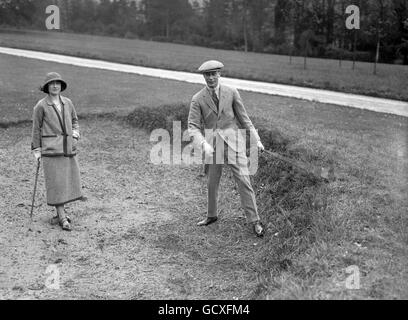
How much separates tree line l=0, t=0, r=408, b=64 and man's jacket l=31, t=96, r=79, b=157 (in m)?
18.0

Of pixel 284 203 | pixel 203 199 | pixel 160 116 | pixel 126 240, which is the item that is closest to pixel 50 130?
pixel 126 240

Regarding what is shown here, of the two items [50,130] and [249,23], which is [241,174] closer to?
Result: [50,130]

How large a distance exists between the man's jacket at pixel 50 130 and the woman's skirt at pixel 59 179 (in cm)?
10

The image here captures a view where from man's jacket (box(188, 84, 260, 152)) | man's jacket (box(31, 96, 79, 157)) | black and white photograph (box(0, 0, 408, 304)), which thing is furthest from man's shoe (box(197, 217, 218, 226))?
man's jacket (box(31, 96, 79, 157))

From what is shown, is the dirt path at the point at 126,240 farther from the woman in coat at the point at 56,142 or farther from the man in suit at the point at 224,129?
the man in suit at the point at 224,129

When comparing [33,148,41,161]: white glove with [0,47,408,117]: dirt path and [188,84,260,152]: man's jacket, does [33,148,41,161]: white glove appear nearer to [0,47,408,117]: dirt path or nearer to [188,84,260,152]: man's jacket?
[188,84,260,152]: man's jacket

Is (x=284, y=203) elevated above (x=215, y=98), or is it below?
below

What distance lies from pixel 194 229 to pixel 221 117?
68.0 inches

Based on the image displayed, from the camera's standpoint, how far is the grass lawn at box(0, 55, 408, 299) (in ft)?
16.6

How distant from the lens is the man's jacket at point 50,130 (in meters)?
6.60

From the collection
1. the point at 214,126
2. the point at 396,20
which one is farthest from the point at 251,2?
the point at 214,126

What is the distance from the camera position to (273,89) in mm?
17766

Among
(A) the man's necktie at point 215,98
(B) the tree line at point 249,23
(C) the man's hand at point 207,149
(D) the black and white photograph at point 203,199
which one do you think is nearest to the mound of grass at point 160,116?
(D) the black and white photograph at point 203,199
